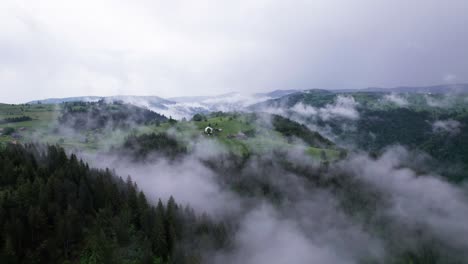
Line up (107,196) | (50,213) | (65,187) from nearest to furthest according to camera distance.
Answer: (50,213) → (65,187) → (107,196)

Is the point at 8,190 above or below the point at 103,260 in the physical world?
above

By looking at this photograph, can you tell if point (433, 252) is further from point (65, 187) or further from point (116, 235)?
point (65, 187)

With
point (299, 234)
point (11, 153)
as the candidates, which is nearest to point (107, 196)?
point (11, 153)

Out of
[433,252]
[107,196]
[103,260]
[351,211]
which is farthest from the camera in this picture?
[351,211]

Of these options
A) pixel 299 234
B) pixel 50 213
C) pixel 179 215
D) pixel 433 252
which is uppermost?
pixel 50 213

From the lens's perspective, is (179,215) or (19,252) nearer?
(19,252)

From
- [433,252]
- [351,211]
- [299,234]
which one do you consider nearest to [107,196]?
[299,234]
